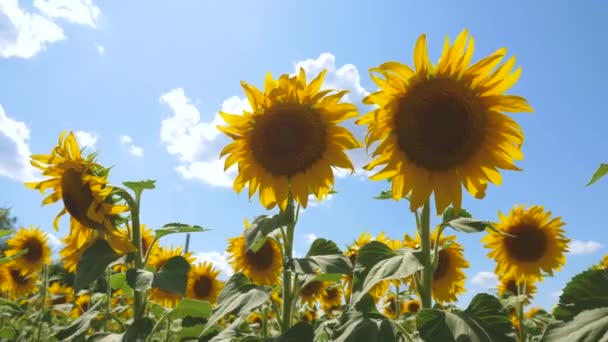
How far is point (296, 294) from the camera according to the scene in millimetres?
3320

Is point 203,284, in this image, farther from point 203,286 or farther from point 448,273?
point 448,273

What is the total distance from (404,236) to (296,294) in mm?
2357

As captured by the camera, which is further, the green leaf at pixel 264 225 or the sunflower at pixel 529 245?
the sunflower at pixel 529 245

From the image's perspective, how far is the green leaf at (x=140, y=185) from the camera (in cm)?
348

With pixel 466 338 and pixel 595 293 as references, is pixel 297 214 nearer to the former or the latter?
pixel 466 338

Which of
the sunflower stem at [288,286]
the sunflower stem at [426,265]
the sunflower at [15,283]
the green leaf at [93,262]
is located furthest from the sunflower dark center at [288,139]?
the sunflower at [15,283]

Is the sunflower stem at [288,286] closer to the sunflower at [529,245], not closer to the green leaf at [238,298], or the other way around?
the green leaf at [238,298]

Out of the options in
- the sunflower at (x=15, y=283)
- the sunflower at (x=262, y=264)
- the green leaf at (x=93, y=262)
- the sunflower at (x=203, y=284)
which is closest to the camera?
→ the green leaf at (x=93, y=262)

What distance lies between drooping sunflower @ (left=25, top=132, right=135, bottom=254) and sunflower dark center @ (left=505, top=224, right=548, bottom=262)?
4.68 metres

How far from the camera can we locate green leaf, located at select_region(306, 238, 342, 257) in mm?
3271

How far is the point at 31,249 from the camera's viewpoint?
8.52m

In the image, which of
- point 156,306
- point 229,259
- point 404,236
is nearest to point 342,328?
point 156,306

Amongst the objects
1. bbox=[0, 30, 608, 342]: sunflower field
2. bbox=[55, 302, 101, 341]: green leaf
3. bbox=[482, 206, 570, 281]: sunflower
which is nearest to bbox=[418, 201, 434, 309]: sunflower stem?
bbox=[0, 30, 608, 342]: sunflower field

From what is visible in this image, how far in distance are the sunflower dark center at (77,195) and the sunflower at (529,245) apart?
15.3ft
